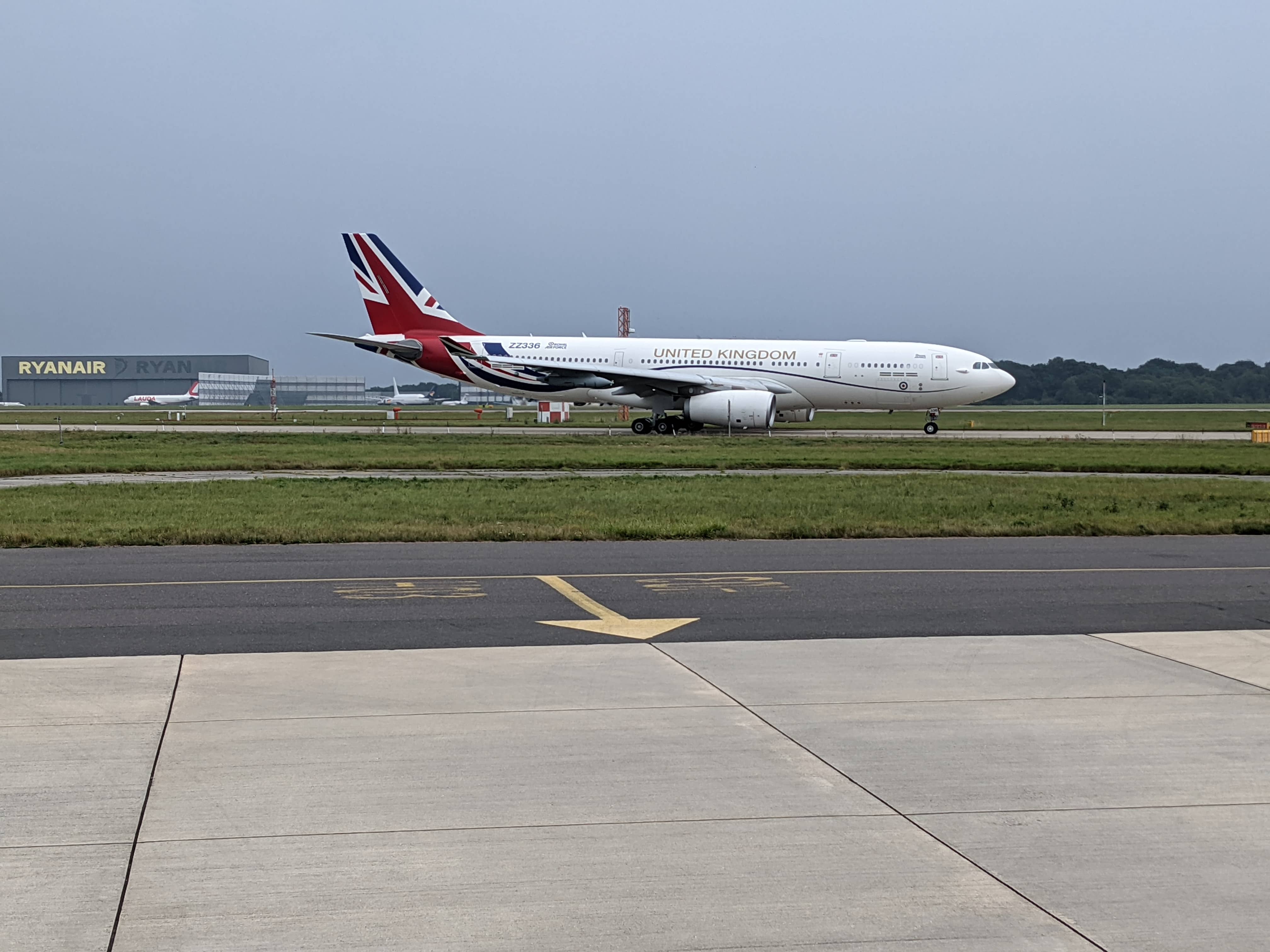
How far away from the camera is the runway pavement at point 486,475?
25.0 meters

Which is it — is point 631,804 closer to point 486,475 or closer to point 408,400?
point 486,475

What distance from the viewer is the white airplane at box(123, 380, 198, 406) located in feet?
501

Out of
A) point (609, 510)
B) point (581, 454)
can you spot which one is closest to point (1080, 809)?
point (609, 510)

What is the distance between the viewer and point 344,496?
21.1m

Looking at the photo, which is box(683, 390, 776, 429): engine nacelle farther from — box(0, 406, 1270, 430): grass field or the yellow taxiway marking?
the yellow taxiway marking

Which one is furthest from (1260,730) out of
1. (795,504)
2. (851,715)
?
(795,504)

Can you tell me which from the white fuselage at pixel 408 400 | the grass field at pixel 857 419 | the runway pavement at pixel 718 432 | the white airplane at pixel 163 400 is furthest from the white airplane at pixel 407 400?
the runway pavement at pixel 718 432

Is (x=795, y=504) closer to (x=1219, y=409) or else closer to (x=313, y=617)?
(x=313, y=617)

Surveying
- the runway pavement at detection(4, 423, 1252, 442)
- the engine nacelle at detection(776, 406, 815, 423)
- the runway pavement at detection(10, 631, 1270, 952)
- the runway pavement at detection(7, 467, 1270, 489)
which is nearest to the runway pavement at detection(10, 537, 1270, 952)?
the runway pavement at detection(10, 631, 1270, 952)

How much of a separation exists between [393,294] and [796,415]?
50.9ft

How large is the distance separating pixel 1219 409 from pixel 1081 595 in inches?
3477

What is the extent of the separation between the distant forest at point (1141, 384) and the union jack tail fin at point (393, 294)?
92799 mm

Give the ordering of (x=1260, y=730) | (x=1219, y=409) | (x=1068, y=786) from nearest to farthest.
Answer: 1. (x=1068, y=786)
2. (x=1260, y=730)
3. (x=1219, y=409)

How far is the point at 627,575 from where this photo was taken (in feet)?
43.2
